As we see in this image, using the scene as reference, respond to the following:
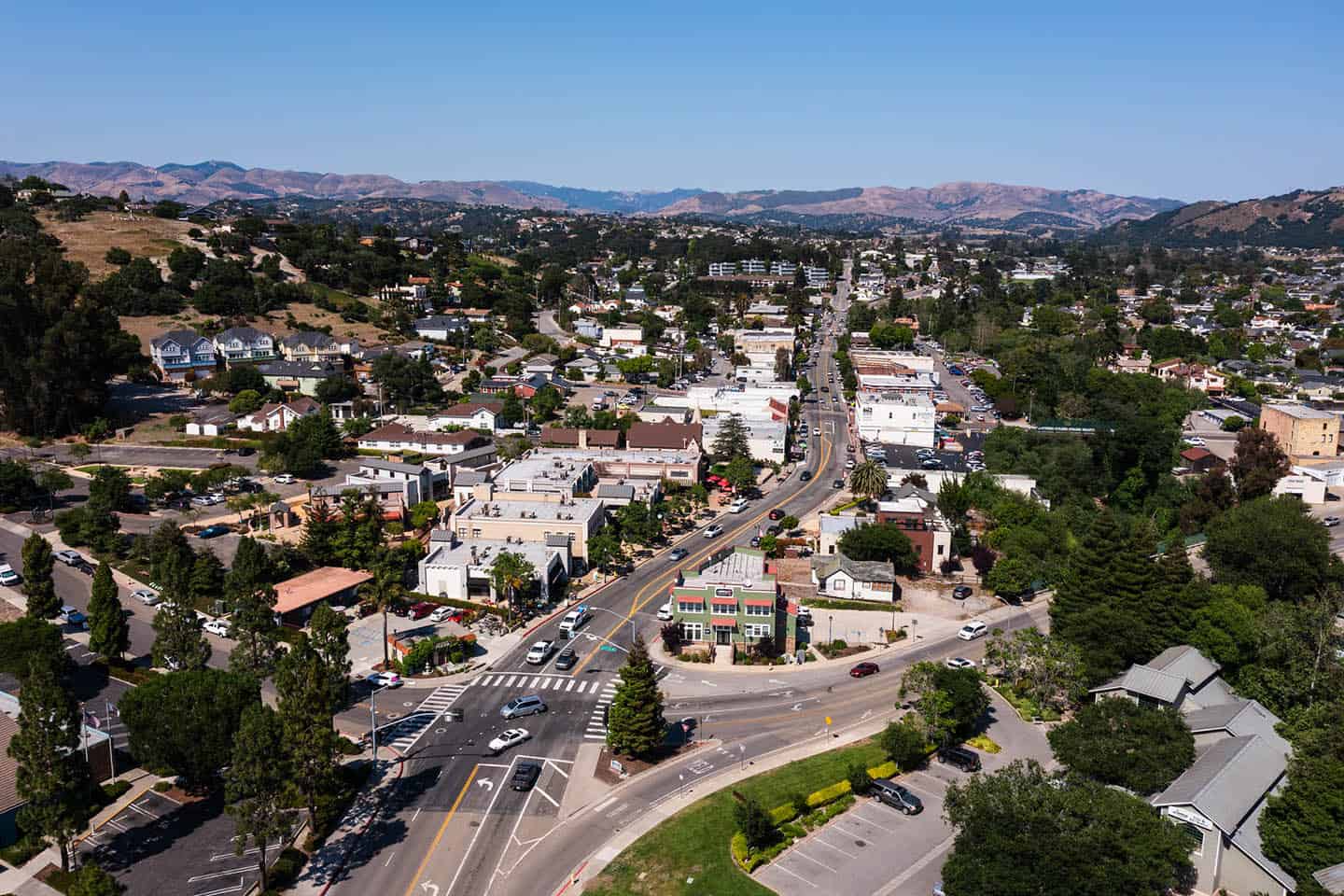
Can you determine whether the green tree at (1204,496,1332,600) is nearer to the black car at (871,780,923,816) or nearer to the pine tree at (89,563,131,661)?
the black car at (871,780,923,816)

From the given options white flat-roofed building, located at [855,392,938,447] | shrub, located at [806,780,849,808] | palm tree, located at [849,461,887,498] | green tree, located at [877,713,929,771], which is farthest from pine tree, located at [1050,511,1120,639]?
white flat-roofed building, located at [855,392,938,447]

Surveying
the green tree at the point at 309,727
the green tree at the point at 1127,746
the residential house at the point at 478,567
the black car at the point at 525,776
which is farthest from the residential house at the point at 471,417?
the green tree at the point at 1127,746

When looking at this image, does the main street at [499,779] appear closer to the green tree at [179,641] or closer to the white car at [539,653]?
the white car at [539,653]

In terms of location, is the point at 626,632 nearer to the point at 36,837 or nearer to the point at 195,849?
the point at 195,849

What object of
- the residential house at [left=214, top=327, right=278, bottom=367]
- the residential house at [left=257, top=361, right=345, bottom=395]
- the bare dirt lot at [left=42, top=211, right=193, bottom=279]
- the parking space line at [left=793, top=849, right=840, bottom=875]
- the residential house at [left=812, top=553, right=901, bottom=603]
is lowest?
the parking space line at [left=793, top=849, right=840, bottom=875]

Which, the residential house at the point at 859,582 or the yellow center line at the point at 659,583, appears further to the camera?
the residential house at the point at 859,582

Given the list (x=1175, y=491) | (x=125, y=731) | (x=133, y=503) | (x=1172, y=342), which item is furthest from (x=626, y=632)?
(x=1172, y=342)
